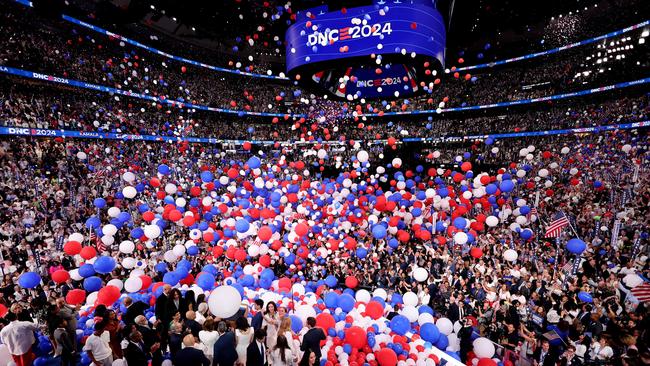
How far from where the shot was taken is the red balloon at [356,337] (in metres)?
5.13

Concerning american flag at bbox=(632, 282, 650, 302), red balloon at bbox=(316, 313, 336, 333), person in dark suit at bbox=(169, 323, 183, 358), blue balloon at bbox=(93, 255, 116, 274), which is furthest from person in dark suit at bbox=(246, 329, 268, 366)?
american flag at bbox=(632, 282, 650, 302)

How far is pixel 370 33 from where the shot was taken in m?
5.83

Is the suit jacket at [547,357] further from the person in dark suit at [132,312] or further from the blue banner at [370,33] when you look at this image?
the person in dark suit at [132,312]

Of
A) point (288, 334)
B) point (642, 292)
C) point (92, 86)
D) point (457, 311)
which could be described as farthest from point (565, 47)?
point (92, 86)

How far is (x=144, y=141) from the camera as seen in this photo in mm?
20828

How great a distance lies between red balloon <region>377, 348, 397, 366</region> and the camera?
482 centimetres

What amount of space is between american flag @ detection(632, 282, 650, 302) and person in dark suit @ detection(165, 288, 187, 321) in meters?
8.10

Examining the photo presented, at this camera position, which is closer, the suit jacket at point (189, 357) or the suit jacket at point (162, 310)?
the suit jacket at point (189, 357)

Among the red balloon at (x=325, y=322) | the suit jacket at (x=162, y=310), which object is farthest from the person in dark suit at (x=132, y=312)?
the red balloon at (x=325, y=322)

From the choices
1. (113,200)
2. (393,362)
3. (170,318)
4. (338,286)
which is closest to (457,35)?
(338,286)

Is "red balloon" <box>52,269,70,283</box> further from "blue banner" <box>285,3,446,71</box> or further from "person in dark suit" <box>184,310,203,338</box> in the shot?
"blue banner" <box>285,3,446,71</box>

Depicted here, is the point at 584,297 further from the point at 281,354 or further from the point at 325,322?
the point at 281,354

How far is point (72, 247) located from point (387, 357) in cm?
625

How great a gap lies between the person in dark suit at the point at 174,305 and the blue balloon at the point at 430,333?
3.98 meters
